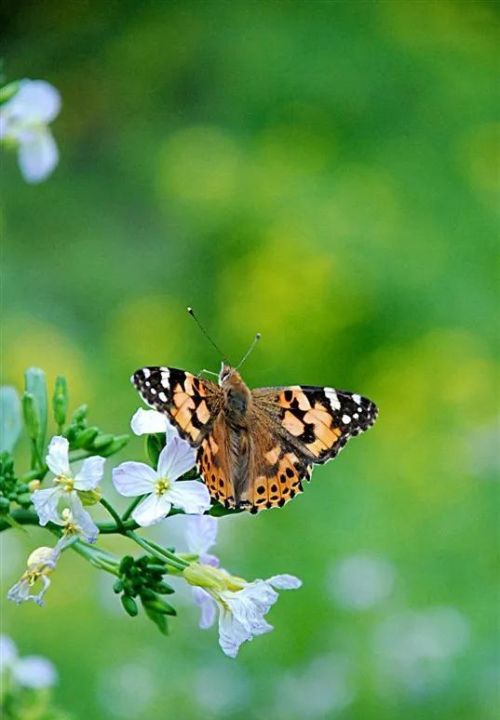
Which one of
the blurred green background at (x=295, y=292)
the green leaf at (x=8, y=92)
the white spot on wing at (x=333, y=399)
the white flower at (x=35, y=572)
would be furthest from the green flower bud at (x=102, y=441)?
the blurred green background at (x=295, y=292)

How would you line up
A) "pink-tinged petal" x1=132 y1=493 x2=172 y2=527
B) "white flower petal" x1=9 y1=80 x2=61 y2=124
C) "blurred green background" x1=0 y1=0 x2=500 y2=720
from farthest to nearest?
"blurred green background" x1=0 y1=0 x2=500 y2=720 < "white flower petal" x1=9 y1=80 x2=61 y2=124 < "pink-tinged petal" x1=132 y1=493 x2=172 y2=527

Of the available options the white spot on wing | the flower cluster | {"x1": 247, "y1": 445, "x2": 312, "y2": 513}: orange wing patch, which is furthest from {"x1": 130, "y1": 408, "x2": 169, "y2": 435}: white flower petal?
the white spot on wing

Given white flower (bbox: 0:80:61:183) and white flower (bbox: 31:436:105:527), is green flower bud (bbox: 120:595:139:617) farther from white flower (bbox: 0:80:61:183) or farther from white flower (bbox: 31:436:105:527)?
white flower (bbox: 0:80:61:183)

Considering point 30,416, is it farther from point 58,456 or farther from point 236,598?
point 236,598

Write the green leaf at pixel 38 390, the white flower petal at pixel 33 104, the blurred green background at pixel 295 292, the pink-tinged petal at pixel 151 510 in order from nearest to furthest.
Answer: the pink-tinged petal at pixel 151 510, the green leaf at pixel 38 390, the white flower petal at pixel 33 104, the blurred green background at pixel 295 292

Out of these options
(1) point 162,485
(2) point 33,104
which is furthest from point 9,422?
(2) point 33,104

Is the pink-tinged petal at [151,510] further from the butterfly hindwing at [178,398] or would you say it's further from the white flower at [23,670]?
the white flower at [23,670]

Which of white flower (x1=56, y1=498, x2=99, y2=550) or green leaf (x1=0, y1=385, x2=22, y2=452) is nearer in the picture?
white flower (x1=56, y1=498, x2=99, y2=550)
